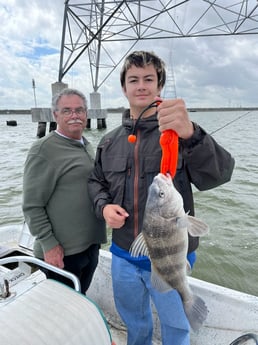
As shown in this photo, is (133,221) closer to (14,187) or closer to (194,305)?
(194,305)

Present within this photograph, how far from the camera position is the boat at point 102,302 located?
1579 mm

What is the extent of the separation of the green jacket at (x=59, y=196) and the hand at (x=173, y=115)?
107 cm

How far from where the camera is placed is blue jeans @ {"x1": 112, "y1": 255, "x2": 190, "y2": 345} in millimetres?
2090

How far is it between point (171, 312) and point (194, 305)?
411 mm

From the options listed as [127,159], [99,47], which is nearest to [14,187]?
[127,159]

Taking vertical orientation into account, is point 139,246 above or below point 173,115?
below

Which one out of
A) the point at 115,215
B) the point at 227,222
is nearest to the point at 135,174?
the point at 115,215

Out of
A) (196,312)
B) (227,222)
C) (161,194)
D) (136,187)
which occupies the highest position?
(161,194)

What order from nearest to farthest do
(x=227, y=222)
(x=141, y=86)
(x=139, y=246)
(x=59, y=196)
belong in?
(x=139, y=246), (x=141, y=86), (x=59, y=196), (x=227, y=222)

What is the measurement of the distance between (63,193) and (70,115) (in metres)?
0.66

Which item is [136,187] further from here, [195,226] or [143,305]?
[143,305]

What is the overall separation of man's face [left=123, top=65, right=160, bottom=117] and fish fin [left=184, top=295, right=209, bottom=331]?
133 centimetres

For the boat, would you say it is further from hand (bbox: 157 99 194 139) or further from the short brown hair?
the short brown hair

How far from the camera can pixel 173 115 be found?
154 cm
